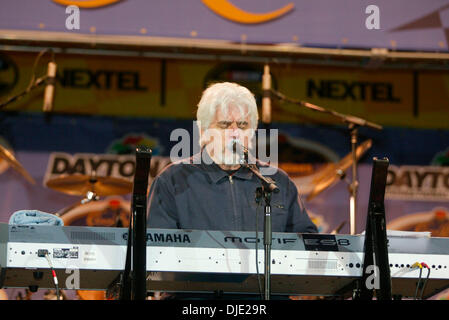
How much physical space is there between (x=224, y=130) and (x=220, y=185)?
293 mm

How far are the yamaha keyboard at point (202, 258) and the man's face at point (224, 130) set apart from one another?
2.48 ft

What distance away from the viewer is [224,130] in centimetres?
323

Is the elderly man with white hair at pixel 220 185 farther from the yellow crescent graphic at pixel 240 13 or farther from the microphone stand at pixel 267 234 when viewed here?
the yellow crescent graphic at pixel 240 13

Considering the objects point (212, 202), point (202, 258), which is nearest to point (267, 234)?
point (202, 258)

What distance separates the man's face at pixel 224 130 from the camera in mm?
3189

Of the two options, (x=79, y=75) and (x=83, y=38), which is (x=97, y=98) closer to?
(x=79, y=75)

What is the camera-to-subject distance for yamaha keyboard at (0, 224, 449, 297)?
242 cm

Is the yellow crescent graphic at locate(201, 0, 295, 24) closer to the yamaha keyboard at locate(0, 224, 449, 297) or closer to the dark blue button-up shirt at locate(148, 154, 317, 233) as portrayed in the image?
the dark blue button-up shirt at locate(148, 154, 317, 233)

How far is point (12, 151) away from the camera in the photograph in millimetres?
5738

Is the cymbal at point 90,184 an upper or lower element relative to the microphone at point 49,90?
lower

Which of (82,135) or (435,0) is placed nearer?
(435,0)

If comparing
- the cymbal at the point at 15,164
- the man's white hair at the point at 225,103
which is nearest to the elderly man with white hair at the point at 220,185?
the man's white hair at the point at 225,103
